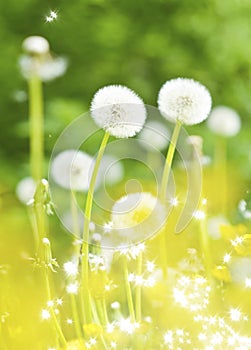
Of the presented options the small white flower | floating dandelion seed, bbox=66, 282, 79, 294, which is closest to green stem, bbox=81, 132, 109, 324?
floating dandelion seed, bbox=66, 282, 79, 294

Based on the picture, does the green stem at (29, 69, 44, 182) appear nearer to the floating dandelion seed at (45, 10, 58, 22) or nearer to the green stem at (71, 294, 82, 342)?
the floating dandelion seed at (45, 10, 58, 22)

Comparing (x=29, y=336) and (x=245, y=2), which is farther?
(x=245, y=2)

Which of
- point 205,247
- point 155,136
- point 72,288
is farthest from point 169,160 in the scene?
point 72,288

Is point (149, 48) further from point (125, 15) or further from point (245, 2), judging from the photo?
point (245, 2)

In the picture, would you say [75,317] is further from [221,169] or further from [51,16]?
[51,16]

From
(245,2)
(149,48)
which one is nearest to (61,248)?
(149,48)

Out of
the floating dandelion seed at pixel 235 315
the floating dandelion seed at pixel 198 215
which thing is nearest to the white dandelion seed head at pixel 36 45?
the floating dandelion seed at pixel 198 215
